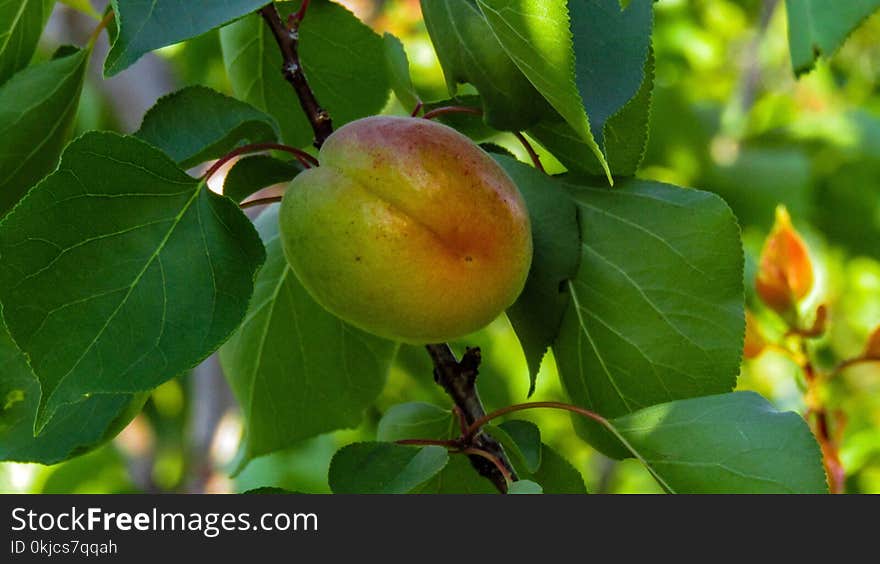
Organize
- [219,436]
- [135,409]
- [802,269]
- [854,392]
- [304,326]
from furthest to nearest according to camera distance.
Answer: [854,392]
[219,436]
[802,269]
[304,326]
[135,409]

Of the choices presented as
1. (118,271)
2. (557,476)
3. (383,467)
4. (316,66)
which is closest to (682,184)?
(316,66)

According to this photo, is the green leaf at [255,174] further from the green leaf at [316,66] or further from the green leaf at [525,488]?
the green leaf at [525,488]

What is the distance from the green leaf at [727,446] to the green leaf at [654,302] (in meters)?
0.05

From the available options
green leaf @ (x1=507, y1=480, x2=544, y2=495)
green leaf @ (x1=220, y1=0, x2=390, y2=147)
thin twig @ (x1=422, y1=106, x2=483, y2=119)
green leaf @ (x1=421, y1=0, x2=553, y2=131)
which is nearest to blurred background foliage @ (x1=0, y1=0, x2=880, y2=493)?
green leaf @ (x1=220, y1=0, x2=390, y2=147)

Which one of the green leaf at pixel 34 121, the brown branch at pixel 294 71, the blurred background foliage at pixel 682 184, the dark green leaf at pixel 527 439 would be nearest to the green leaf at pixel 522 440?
the dark green leaf at pixel 527 439

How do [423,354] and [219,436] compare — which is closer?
[423,354]

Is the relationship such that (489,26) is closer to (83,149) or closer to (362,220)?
(362,220)

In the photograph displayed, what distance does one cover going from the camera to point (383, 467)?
81 cm

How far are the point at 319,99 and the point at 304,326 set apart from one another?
0.21 meters

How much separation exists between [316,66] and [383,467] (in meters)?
0.40

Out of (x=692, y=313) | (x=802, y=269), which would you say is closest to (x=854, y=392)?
(x=802, y=269)

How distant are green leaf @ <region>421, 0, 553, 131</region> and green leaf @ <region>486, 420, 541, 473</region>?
8.9 inches

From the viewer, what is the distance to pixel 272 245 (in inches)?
39.7

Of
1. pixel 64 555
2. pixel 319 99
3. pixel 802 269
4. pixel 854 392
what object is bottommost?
pixel 854 392
